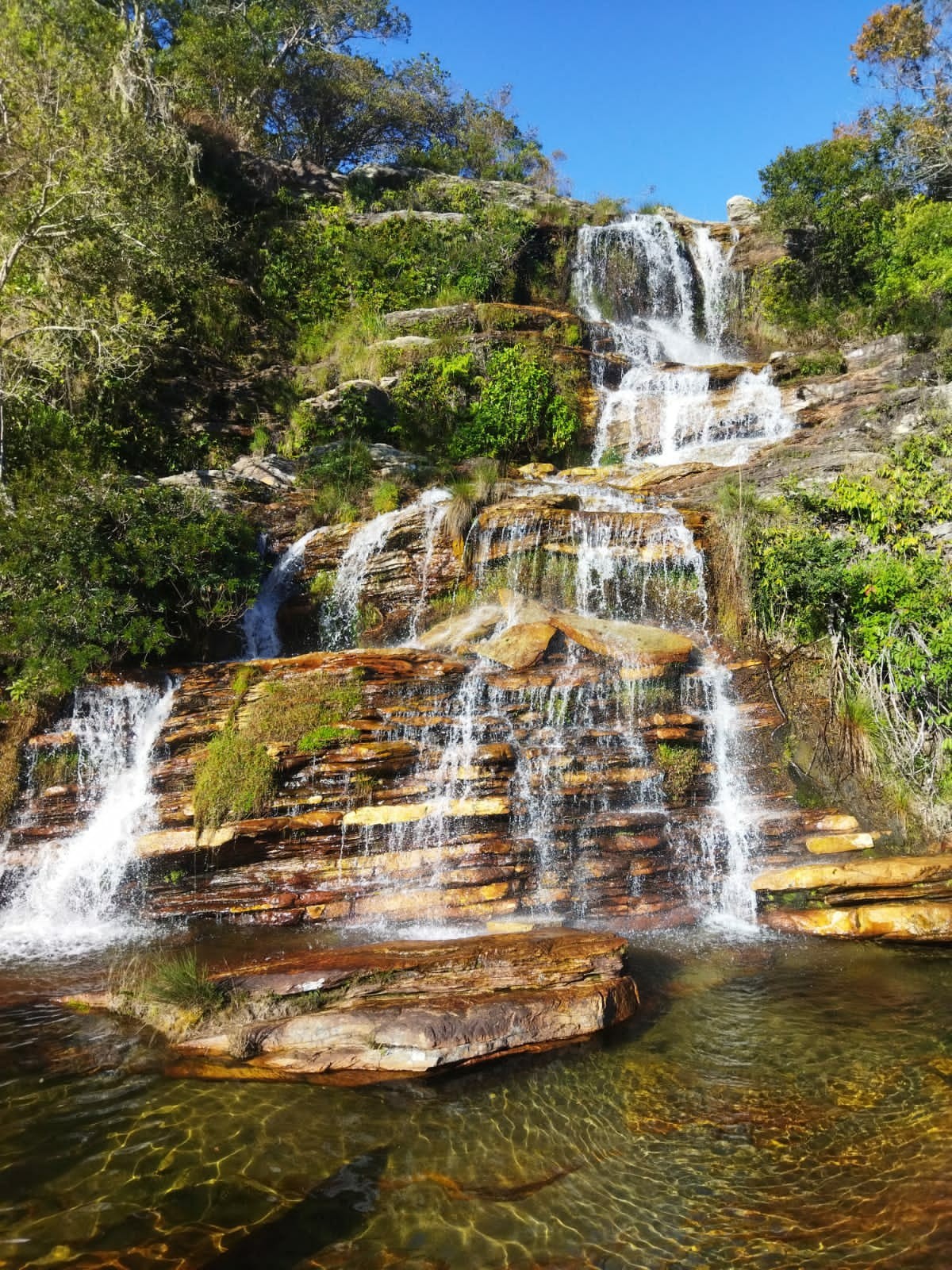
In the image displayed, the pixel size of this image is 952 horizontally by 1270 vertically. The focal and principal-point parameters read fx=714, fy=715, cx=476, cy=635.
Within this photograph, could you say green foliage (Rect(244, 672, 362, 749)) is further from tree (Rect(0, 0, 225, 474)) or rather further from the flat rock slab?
tree (Rect(0, 0, 225, 474))

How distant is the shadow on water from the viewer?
331 centimetres

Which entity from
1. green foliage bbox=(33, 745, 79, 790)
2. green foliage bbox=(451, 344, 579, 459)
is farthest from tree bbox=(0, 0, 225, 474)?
green foliage bbox=(451, 344, 579, 459)

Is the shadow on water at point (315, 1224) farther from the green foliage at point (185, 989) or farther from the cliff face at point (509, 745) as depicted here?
the cliff face at point (509, 745)

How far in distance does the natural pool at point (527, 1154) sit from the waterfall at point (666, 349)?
A: 1193 centimetres

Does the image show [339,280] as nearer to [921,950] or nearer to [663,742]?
[663,742]

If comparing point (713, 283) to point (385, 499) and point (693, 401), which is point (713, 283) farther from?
point (385, 499)

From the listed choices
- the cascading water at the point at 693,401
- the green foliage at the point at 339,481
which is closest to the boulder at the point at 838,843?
the cascading water at the point at 693,401

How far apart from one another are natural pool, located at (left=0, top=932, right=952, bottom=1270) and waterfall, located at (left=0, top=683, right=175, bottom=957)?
2.04 m

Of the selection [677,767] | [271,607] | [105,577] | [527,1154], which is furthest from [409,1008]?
[271,607]

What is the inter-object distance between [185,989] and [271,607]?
25.5ft

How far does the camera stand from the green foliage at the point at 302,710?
8422 mm

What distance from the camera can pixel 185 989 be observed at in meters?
5.44

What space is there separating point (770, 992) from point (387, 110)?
33760 mm

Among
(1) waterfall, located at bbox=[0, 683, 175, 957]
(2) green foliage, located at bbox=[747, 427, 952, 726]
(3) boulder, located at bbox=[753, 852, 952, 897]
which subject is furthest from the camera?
(2) green foliage, located at bbox=[747, 427, 952, 726]
